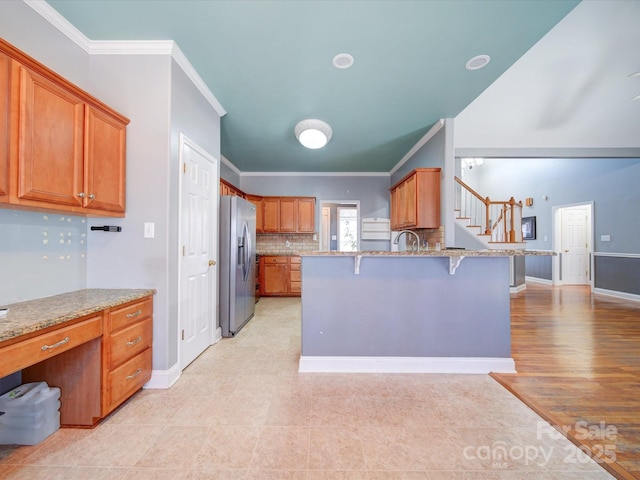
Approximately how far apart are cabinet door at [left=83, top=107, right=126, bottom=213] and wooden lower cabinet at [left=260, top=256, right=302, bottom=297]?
366 centimetres

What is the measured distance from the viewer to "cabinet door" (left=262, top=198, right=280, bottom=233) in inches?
234

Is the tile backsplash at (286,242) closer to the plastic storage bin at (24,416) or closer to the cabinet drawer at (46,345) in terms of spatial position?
the cabinet drawer at (46,345)

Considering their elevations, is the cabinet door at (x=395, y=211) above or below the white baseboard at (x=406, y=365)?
above

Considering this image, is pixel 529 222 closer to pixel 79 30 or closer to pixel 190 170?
pixel 190 170

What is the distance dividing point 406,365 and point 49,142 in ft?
10.3

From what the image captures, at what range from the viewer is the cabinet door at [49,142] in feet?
4.65

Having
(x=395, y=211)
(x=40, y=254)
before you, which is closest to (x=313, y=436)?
(x=40, y=254)

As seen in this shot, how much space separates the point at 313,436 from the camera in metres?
1.63

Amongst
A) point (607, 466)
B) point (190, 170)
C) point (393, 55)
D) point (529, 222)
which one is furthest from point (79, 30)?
point (529, 222)

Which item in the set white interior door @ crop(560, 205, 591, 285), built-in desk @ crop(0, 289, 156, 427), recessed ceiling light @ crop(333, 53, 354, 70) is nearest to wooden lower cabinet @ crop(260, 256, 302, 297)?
built-in desk @ crop(0, 289, 156, 427)

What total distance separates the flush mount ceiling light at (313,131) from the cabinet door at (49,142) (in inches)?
89.1

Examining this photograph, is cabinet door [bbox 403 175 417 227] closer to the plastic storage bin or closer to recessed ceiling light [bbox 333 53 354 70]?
recessed ceiling light [bbox 333 53 354 70]

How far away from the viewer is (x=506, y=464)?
1.44 meters

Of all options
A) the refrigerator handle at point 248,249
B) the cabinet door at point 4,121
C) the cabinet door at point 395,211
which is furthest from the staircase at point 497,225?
the cabinet door at point 4,121
